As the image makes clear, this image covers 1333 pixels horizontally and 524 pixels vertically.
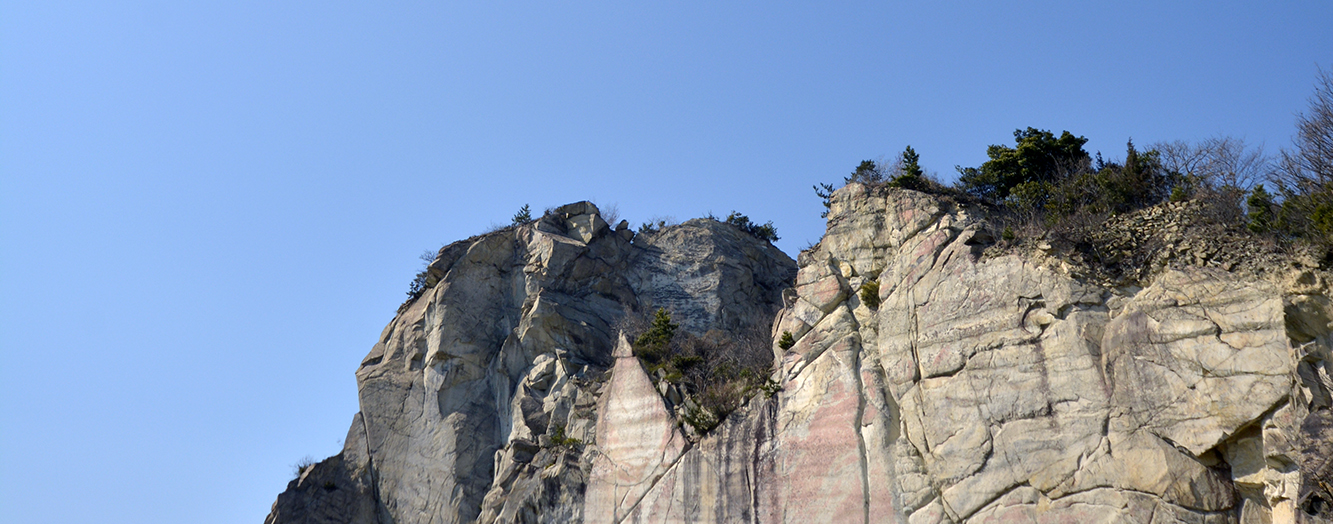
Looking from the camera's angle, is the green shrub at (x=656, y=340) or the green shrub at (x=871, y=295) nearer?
the green shrub at (x=871, y=295)

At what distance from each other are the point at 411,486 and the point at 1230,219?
92.5ft

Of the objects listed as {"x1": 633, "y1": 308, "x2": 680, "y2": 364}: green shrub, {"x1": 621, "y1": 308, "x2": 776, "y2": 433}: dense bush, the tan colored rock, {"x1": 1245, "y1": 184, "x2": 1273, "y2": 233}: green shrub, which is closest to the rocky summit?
the tan colored rock

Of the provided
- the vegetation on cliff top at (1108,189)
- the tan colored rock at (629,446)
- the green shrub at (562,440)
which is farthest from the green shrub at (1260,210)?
the green shrub at (562,440)

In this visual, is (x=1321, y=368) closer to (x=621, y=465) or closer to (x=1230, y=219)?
(x=1230, y=219)

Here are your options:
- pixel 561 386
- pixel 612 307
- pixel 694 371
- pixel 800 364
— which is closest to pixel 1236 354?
pixel 800 364

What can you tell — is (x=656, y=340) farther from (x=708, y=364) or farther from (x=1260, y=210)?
(x=1260, y=210)

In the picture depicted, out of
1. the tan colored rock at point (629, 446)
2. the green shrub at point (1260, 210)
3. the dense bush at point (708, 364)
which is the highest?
the green shrub at point (1260, 210)

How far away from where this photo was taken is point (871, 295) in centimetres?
3103

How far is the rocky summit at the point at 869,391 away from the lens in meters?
23.2

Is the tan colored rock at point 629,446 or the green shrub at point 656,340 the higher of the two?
the green shrub at point 656,340

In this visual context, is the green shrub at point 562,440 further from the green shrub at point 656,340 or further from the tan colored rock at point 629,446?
the green shrub at point 656,340

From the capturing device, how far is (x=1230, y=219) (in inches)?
1025

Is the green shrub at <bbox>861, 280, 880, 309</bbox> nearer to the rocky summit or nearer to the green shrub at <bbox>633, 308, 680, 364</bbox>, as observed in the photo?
the rocky summit

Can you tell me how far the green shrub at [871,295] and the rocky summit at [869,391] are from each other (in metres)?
0.09
